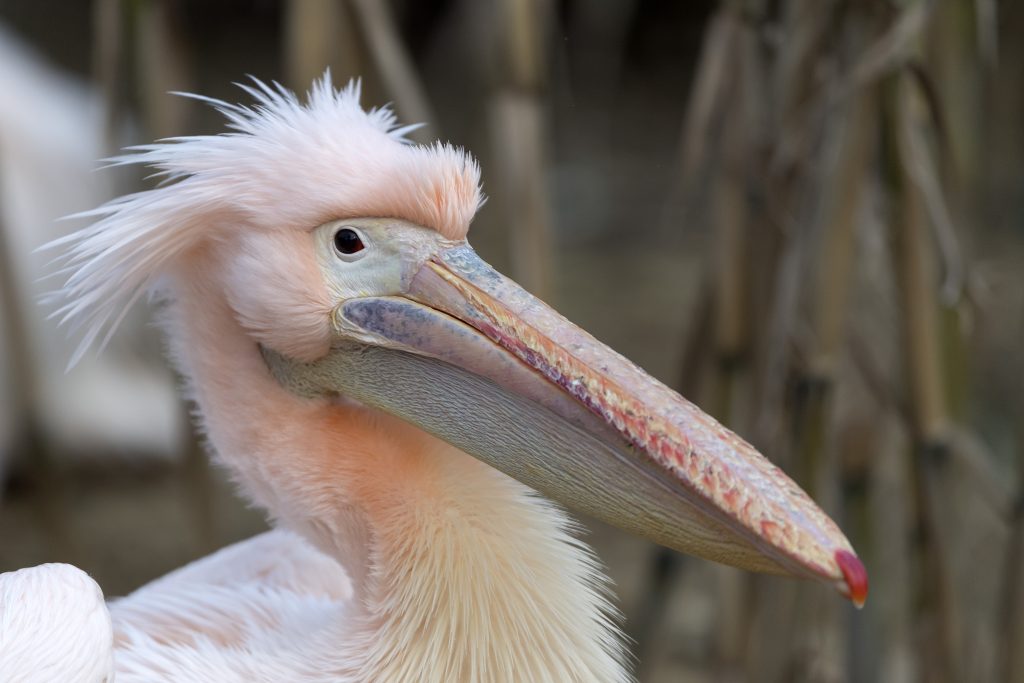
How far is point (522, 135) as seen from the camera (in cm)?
184

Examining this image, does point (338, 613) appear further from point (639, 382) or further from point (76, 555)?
point (76, 555)

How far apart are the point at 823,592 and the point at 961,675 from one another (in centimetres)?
27

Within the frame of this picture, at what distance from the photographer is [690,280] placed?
539 cm

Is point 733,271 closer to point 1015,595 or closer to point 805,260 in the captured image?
point 805,260

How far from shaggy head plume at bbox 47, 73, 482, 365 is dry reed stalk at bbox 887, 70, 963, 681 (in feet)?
2.35

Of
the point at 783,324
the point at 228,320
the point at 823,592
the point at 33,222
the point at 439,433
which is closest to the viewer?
the point at 439,433

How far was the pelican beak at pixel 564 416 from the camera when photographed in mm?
1057

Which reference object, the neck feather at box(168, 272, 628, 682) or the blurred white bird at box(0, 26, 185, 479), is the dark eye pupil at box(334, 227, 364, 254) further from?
the blurred white bird at box(0, 26, 185, 479)

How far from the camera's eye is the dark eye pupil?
1294 mm

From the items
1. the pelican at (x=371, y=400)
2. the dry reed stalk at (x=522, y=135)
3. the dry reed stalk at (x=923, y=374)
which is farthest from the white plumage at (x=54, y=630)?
the dry reed stalk at (x=923, y=374)

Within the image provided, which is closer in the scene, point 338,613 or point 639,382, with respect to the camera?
point 639,382

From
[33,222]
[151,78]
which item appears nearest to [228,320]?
[151,78]

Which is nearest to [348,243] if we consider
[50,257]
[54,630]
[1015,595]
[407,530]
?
[407,530]

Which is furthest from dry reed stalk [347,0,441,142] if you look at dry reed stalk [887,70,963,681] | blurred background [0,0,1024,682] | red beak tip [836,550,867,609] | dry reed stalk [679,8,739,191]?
red beak tip [836,550,867,609]
